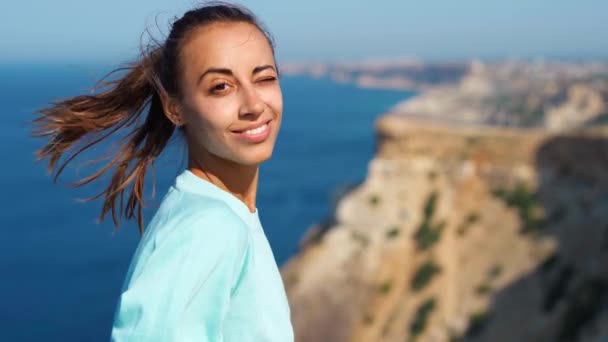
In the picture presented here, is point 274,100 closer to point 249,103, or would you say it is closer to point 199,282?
point 249,103

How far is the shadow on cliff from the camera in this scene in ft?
39.4

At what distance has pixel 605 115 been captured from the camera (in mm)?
17203

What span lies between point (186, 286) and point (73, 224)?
2486cm

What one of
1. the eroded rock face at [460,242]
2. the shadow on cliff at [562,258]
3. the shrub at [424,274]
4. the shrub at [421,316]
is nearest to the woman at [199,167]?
the shadow on cliff at [562,258]

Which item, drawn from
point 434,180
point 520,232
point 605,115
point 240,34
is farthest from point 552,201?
point 240,34

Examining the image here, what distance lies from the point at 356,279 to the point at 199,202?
15001 millimetres

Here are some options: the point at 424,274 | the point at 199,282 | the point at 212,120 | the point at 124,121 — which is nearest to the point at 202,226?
the point at 199,282

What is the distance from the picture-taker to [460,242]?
15477 millimetres

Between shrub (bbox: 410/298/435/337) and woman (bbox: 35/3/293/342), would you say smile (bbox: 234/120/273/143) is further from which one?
shrub (bbox: 410/298/435/337)

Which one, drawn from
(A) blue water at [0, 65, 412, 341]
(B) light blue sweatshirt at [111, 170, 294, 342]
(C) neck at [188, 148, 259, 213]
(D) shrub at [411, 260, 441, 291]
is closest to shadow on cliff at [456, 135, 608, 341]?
(D) shrub at [411, 260, 441, 291]

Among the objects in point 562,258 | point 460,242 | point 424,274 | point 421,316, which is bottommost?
point 421,316

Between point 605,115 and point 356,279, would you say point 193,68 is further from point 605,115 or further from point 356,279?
point 605,115

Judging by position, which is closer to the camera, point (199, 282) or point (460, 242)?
point (199, 282)

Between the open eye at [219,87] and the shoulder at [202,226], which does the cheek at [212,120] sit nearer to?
the open eye at [219,87]
